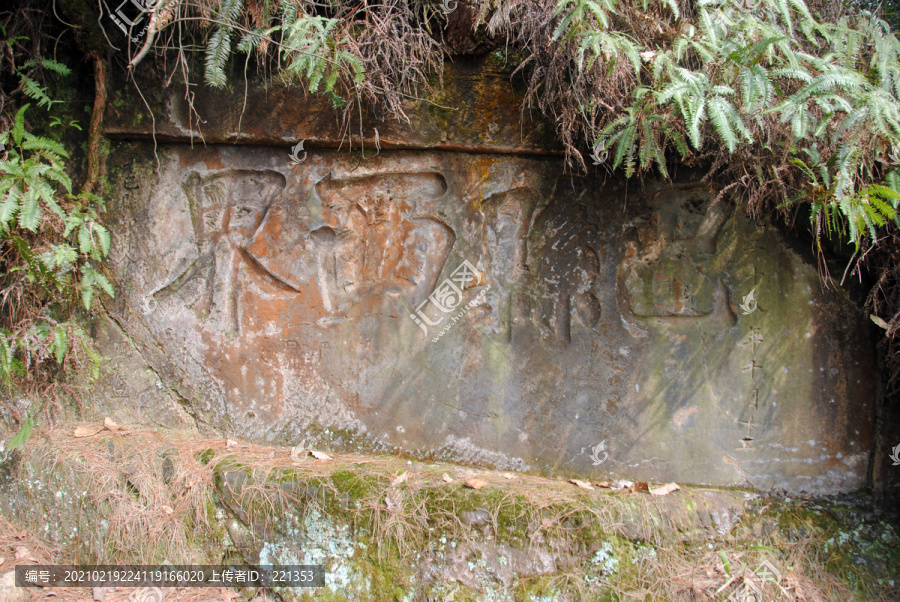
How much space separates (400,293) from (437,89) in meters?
1.11

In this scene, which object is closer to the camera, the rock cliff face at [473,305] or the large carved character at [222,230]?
the rock cliff face at [473,305]

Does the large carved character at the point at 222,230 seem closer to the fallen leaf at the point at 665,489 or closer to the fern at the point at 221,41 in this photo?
the fern at the point at 221,41

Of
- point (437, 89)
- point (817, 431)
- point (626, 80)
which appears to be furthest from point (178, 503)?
point (817, 431)

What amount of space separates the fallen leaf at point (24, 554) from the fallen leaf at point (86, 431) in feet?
1.78

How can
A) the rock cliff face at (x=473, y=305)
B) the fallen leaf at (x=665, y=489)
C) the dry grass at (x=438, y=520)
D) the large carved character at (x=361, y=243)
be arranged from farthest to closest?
the large carved character at (x=361, y=243) → the rock cliff face at (x=473, y=305) → the fallen leaf at (x=665, y=489) → the dry grass at (x=438, y=520)

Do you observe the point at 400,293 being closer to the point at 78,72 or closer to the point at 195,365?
the point at 195,365

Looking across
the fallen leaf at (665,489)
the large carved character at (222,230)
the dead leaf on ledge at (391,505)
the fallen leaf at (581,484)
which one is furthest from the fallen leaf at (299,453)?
the fallen leaf at (665,489)

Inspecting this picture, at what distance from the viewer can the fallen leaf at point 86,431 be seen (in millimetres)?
2902

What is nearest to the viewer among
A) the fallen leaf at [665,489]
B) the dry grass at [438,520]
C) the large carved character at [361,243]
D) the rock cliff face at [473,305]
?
the dry grass at [438,520]

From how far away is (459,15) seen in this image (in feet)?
9.06

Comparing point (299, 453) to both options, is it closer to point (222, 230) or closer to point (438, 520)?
point (438, 520)

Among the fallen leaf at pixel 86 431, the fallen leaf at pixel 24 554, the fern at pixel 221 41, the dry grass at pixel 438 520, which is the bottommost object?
the fallen leaf at pixel 24 554

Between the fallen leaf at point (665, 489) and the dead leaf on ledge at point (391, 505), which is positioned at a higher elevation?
the fallen leaf at point (665, 489)

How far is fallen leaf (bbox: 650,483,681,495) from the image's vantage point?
9.35 feet
